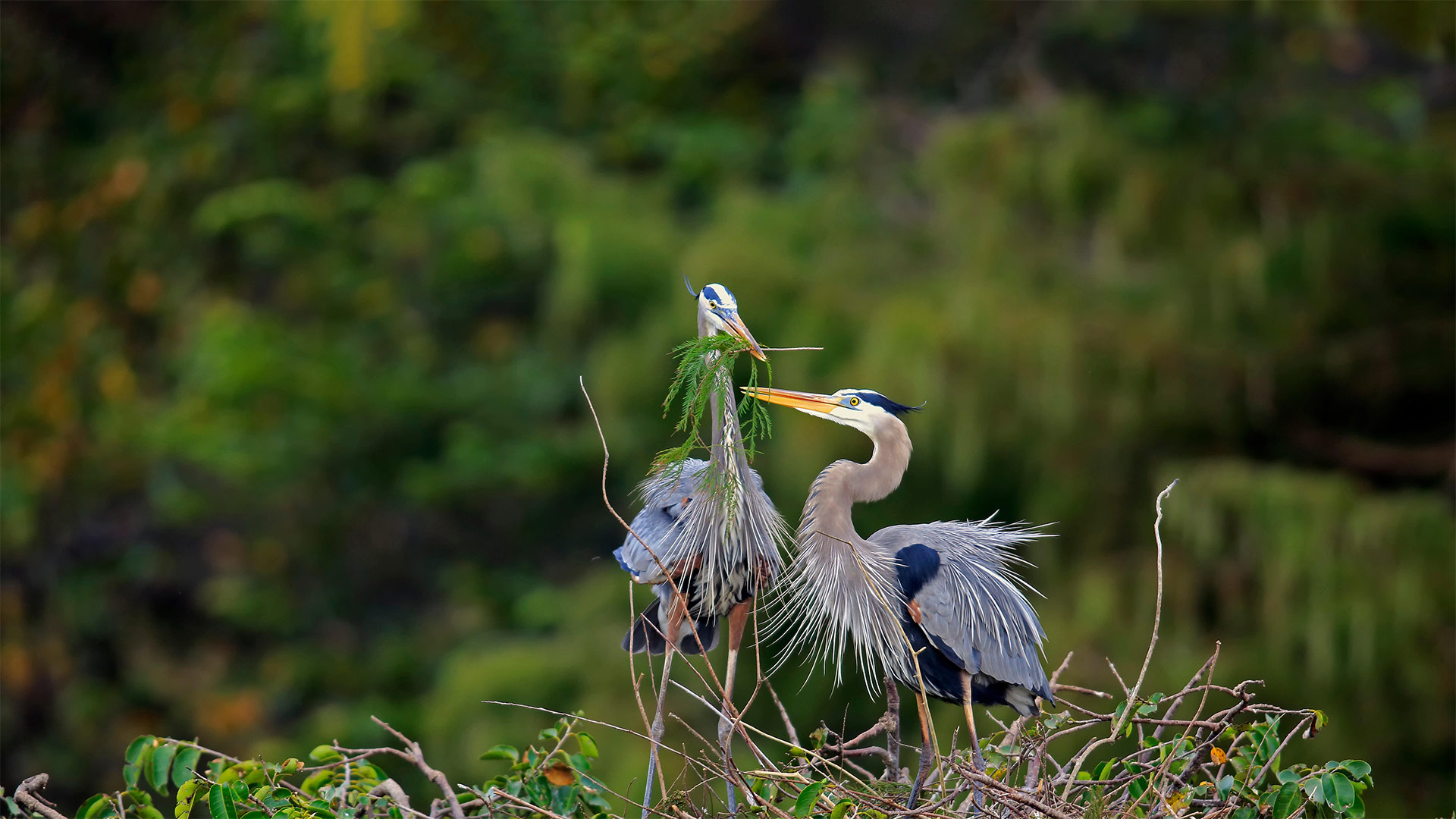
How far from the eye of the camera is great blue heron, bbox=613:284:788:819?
2279 millimetres

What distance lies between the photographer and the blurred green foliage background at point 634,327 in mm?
5387

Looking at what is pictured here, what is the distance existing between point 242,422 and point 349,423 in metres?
0.56

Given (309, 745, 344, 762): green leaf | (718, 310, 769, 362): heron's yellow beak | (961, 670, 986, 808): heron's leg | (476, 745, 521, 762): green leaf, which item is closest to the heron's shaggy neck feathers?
(961, 670, 986, 808): heron's leg

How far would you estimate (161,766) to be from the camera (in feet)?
7.72

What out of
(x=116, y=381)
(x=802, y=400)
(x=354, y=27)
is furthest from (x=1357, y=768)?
(x=116, y=381)

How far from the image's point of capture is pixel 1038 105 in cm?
701

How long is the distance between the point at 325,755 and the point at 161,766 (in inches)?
10.0

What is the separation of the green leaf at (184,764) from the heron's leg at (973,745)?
1.21 meters

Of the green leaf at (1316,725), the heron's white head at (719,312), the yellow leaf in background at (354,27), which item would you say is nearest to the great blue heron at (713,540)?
the heron's white head at (719,312)

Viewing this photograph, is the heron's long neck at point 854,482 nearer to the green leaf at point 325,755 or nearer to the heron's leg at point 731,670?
the heron's leg at point 731,670

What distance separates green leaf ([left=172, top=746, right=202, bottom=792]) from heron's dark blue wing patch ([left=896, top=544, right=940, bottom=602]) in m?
1.14

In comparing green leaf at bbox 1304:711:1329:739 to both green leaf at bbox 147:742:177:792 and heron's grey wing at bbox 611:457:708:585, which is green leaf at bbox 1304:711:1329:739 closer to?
heron's grey wing at bbox 611:457:708:585

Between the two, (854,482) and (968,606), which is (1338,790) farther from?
(854,482)

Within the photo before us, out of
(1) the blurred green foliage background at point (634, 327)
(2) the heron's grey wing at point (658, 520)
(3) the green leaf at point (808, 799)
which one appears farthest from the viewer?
(1) the blurred green foliage background at point (634, 327)
